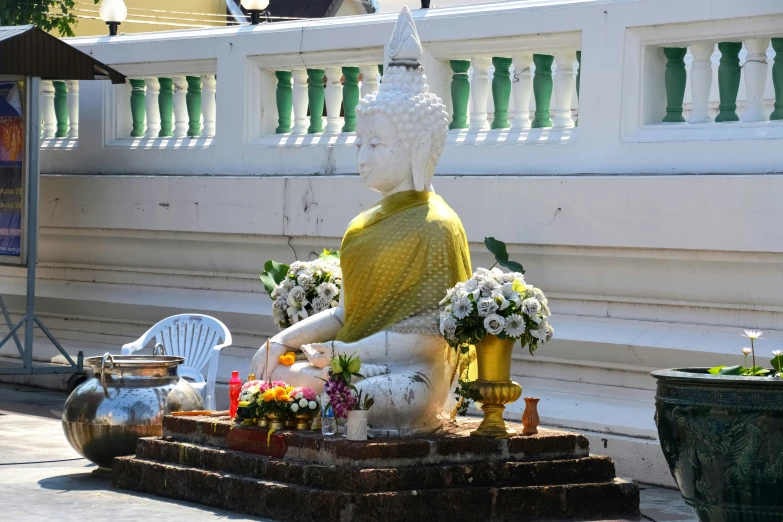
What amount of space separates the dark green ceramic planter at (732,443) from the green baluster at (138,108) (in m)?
6.27

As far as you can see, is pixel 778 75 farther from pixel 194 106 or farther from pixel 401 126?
pixel 194 106

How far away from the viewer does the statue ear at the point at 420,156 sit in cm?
750

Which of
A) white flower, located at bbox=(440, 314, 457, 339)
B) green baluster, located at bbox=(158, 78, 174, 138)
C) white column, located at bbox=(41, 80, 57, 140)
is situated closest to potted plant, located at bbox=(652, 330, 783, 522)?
white flower, located at bbox=(440, 314, 457, 339)

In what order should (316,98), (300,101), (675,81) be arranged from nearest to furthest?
(675,81)
(316,98)
(300,101)

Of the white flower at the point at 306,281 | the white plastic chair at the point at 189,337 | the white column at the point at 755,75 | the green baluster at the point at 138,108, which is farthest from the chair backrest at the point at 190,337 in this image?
the white column at the point at 755,75

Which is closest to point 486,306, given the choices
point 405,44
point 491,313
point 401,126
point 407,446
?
point 491,313

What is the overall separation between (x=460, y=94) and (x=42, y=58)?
10.3 ft

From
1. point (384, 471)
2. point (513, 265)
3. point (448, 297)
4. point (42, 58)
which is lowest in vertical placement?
point (384, 471)

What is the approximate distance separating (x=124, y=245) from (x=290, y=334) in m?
4.24

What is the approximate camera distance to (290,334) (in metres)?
7.61

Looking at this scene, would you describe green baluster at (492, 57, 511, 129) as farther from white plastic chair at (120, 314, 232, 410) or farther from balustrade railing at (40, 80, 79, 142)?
balustrade railing at (40, 80, 79, 142)

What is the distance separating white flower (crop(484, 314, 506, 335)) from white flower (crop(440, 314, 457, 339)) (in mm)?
147

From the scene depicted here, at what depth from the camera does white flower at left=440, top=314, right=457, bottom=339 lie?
6922 mm

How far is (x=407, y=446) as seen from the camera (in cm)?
680
